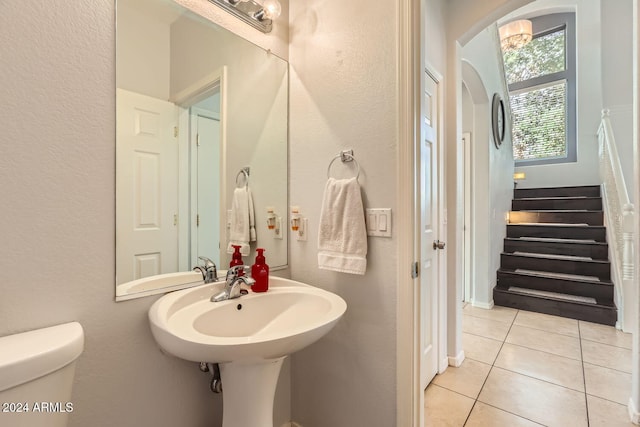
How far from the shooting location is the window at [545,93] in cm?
492

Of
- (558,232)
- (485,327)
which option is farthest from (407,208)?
(558,232)

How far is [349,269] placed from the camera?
3.86 ft

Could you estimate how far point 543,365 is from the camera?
6.89 ft

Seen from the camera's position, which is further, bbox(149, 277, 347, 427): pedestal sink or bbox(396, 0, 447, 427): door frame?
bbox(396, 0, 447, 427): door frame

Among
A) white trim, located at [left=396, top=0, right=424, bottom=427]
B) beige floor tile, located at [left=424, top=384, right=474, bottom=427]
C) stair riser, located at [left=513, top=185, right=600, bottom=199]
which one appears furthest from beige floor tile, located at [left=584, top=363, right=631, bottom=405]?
stair riser, located at [left=513, top=185, right=600, bottom=199]

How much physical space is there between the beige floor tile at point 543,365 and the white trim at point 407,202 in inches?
58.6

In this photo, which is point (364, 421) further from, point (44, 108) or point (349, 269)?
point (44, 108)

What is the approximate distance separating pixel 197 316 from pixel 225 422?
43 cm

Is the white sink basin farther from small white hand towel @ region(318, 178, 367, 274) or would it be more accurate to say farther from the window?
the window

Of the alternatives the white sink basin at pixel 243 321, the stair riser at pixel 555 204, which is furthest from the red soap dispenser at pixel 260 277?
the stair riser at pixel 555 204

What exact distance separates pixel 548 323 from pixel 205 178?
139 inches

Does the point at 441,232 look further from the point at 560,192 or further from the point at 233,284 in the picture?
the point at 560,192

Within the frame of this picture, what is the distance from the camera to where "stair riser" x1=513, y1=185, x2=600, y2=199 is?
13.9ft

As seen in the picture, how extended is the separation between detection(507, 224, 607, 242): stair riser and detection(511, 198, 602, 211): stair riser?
59cm
